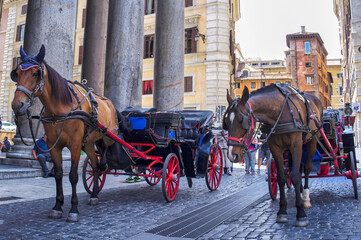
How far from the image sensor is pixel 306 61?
55.9 metres

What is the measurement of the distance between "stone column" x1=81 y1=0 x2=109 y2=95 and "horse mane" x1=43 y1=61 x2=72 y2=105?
7905 mm

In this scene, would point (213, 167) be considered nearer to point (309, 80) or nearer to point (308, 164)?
point (308, 164)

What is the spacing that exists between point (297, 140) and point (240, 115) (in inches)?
35.0

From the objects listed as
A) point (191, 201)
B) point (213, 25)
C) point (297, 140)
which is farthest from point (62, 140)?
point (213, 25)

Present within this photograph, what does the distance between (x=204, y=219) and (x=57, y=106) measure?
2.40 meters

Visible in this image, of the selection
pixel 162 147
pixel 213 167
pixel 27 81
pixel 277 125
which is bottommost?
pixel 213 167

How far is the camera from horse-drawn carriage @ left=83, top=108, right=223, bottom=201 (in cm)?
560

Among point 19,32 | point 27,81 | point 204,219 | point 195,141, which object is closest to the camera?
point 27,81

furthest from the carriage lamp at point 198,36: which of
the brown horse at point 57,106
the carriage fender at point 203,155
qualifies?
the brown horse at point 57,106

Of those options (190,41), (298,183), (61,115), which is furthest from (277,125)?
(190,41)

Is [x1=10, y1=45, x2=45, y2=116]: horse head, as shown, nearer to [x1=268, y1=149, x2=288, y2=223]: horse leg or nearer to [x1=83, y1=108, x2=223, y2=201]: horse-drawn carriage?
[x1=83, y1=108, x2=223, y2=201]: horse-drawn carriage

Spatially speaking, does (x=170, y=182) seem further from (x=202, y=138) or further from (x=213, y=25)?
(x=213, y=25)

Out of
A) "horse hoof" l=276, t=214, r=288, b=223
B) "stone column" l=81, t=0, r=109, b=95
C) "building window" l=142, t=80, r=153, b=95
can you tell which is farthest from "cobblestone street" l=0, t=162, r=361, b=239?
"building window" l=142, t=80, r=153, b=95

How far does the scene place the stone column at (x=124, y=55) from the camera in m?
9.20
